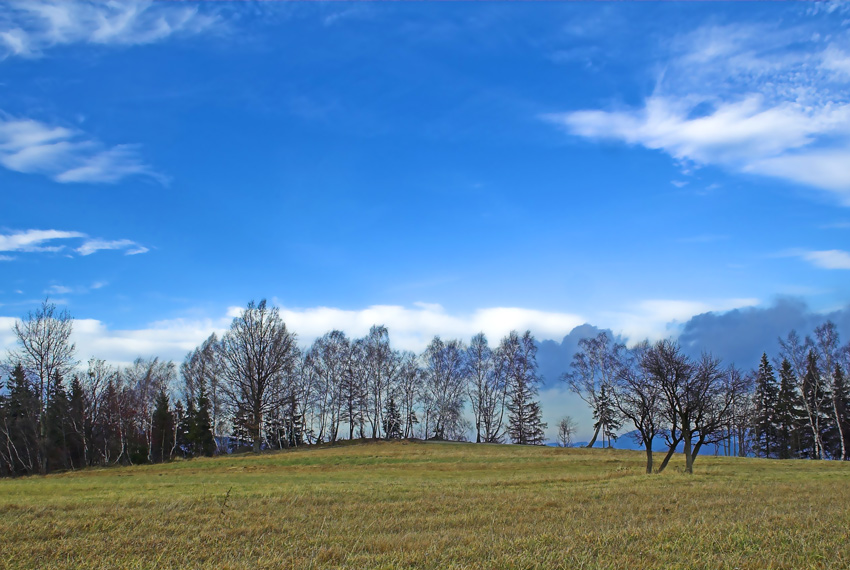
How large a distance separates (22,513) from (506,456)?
3745cm

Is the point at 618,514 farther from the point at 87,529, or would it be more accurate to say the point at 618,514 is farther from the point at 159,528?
the point at 87,529

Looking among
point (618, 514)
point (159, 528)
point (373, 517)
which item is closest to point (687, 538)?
point (618, 514)

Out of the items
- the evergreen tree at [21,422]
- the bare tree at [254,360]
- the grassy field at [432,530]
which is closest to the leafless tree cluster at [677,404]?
the grassy field at [432,530]

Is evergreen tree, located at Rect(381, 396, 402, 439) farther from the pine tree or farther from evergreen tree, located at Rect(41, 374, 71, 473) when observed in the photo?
the pine tree

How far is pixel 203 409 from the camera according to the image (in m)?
69.5

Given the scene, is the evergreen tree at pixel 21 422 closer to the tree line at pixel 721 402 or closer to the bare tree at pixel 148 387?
the bare tree at pixel 148 387

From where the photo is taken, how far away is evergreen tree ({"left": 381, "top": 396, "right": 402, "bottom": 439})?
73.0 meters

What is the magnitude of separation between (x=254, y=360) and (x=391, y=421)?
25016 mm

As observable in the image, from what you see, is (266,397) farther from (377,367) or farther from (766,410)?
(766,410)

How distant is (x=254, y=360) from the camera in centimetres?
5650

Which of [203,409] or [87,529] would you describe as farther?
[203,409]

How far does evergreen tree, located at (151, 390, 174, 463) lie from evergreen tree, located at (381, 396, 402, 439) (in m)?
27.4

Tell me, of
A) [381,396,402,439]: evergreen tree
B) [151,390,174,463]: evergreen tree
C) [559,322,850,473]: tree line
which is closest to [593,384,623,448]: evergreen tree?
[559,322,850,473]: tree line

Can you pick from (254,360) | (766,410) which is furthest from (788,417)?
(254,360)
